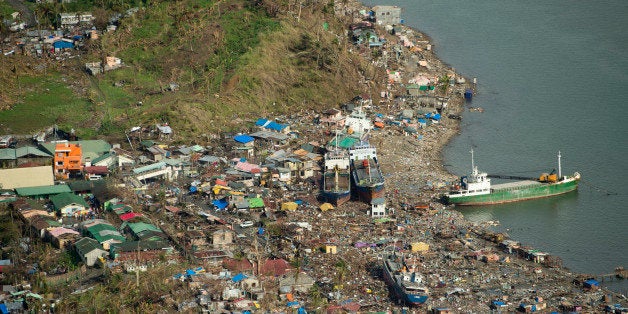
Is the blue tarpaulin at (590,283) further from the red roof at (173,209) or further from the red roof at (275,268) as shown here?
the red roof at (173,209)

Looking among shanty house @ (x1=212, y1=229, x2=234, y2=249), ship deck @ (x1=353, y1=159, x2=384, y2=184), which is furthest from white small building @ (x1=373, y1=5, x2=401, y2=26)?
shanty house @ (x1=212, y1=229, x2=234, y2=249)

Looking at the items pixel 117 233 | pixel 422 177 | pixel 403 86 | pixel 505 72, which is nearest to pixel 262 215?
pixel 117 233

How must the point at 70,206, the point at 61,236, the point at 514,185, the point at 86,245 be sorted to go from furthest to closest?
the point at 514,185 → the point at 70,206 → the point at 61,236 → the point at 86,245

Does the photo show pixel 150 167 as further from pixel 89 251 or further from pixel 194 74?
pixel 194 74

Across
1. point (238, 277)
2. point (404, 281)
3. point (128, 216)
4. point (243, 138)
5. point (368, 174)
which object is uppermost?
point (243, 138)

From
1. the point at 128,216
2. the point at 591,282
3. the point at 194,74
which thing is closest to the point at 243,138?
the point at 194,74

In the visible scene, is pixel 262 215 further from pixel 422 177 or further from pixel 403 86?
pixel 403 86

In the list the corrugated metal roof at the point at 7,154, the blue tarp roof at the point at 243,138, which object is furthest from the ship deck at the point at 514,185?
the corrugated metal roof at the point at 7,154
